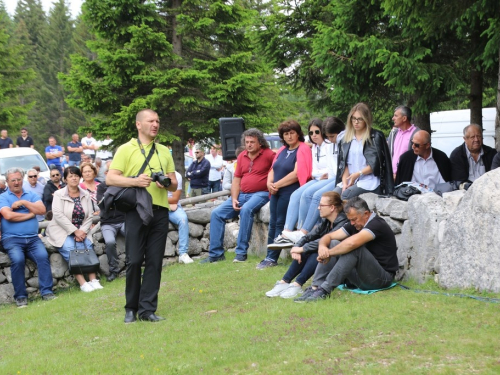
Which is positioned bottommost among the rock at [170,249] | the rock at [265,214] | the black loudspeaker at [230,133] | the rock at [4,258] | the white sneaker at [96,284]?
the white sneaker at [96,284]

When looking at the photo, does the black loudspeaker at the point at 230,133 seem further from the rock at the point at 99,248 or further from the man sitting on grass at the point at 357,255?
the man sitting on grass at the point at 357,255

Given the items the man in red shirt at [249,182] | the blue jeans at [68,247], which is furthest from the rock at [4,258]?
the man in red shirt at [249,182]

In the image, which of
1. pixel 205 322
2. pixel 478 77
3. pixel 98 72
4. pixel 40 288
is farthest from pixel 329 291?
pixel 98 72

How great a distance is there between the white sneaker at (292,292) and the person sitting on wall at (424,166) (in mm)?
2350

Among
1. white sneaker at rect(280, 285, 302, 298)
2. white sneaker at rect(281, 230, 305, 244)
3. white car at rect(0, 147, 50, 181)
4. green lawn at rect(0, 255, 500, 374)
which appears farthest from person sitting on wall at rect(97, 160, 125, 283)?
white car at rect(0, 147, 50, 181)

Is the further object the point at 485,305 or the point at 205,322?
the point at 205,322

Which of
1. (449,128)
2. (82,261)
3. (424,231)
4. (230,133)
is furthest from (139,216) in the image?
(449,128)

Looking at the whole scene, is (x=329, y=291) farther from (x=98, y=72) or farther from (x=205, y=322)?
(x=98, y=72)

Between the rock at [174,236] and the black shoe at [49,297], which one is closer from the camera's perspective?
the black shoe at [49,297]

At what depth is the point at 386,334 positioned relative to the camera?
5.98m

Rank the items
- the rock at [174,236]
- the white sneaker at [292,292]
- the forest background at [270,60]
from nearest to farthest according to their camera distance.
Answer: the white sneaker at [292,292], the forest background at [270,60], the rock at [174,236]

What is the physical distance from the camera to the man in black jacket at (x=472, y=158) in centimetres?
909

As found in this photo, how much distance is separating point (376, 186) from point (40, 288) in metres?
5.41

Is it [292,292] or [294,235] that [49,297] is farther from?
[292,292]
